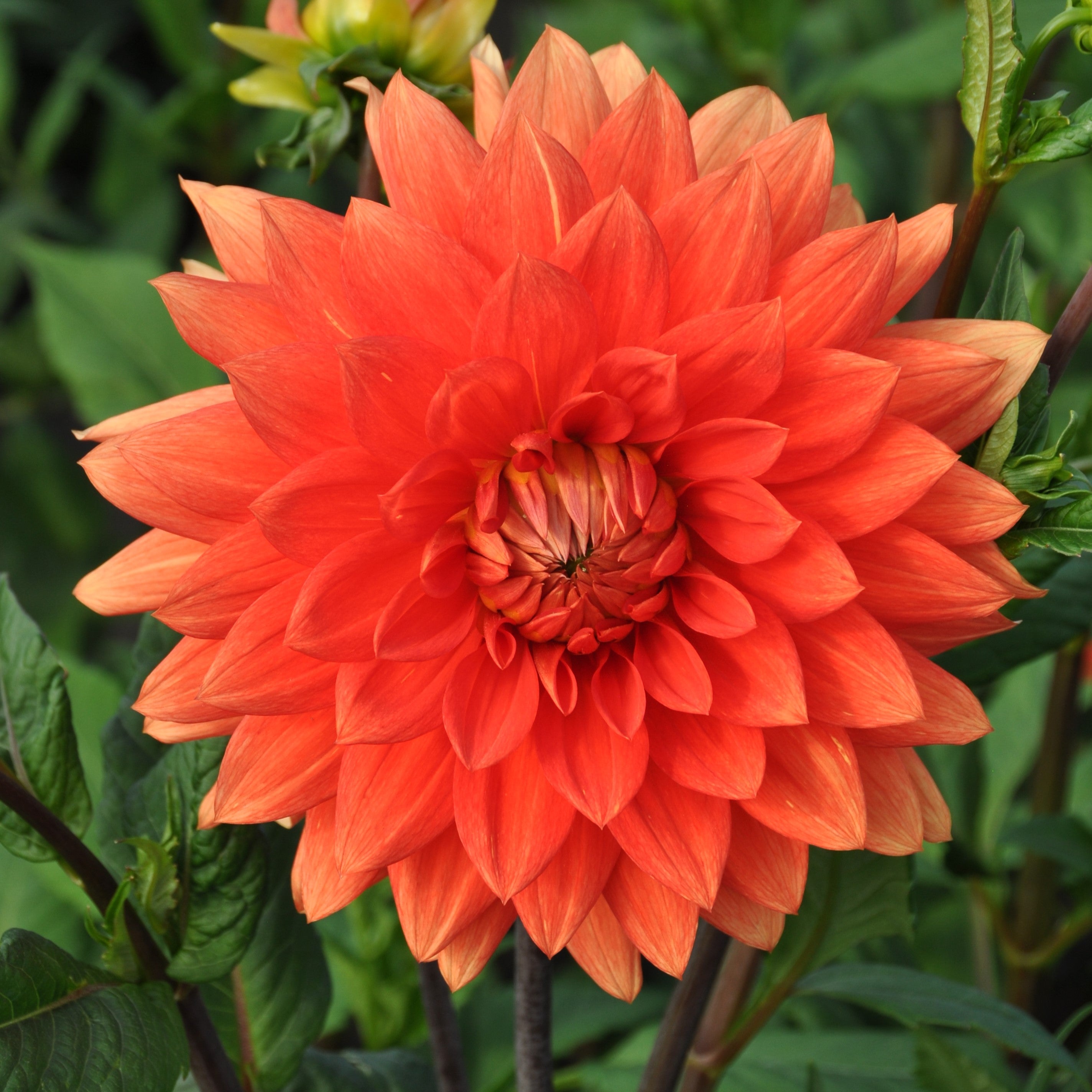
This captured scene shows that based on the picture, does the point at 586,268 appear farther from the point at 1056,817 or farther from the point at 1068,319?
the point at 1056,817

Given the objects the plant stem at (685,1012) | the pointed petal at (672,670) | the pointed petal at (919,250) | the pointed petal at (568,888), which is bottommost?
the plant stem at (685,1012)

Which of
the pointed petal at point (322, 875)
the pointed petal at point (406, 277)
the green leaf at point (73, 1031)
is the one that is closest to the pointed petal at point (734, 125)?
the pointed petal at point (406, 277)

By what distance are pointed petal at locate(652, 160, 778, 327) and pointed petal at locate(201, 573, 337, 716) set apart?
22 centimetres

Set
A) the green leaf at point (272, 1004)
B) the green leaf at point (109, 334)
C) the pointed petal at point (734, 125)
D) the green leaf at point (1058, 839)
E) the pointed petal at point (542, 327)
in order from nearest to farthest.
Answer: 1. the pointed petal at point (542, 327)
2. the pointed petal at point (734, 125)
3. the green leaf at point (272, 1004)
4. the green leaf at point (1058, 839)
5. the green leaf at point (109, 334)

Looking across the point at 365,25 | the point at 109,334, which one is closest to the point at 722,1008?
the point at 365,25

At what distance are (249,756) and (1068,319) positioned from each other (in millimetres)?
419

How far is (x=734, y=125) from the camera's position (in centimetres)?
58

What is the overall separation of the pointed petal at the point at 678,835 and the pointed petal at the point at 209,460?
0.22 m

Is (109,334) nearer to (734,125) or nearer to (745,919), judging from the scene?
(734,125)

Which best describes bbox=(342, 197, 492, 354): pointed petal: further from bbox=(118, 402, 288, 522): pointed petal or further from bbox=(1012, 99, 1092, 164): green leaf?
bbox=(1012, 99, 1092, 164): green leaf

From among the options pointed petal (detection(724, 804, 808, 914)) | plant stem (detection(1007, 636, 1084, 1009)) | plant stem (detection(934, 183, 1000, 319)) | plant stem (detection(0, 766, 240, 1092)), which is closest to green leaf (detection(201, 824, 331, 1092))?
plant stem (detection(0, 766, 240, 1092))

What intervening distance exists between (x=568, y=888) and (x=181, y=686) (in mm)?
199

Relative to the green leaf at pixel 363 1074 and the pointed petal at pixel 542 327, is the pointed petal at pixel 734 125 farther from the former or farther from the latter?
the green leaf at pixel 363 1074

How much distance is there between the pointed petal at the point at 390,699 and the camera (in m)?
0.50
